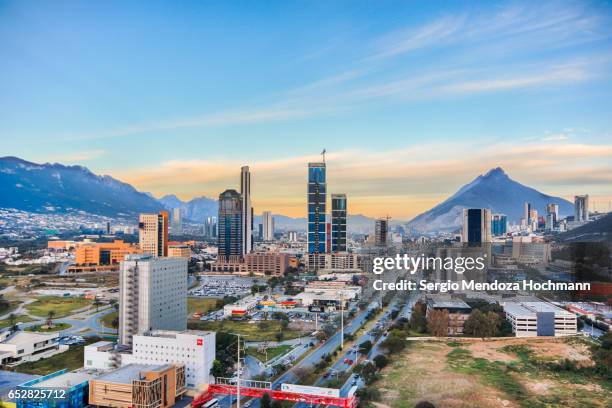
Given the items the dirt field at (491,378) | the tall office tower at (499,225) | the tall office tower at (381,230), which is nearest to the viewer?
the dirt field at (491,378)

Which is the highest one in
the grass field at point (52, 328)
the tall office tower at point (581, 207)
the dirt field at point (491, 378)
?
the tall office tower at point (581, 207)

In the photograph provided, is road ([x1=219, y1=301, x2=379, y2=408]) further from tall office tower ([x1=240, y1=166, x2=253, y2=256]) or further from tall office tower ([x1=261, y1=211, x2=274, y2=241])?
tall office tower ([x1=261, y1=211, x2=274, y2=241])

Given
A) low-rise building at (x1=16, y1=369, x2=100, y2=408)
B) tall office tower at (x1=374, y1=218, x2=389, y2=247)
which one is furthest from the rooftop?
tall office tower at (x1=374, y1=218, x2=389, y2=247)

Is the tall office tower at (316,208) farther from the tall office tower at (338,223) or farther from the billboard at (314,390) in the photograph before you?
the billboard at (314,390)

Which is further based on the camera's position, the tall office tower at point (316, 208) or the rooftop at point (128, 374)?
the tall office tower at point (316, 208)

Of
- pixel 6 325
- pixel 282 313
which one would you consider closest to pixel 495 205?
pixel 282 313

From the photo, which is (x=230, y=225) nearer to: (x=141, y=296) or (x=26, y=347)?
(x=141, y=296)

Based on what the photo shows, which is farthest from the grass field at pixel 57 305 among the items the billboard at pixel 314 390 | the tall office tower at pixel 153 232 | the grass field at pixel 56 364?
the billboard at pixel 314 390
